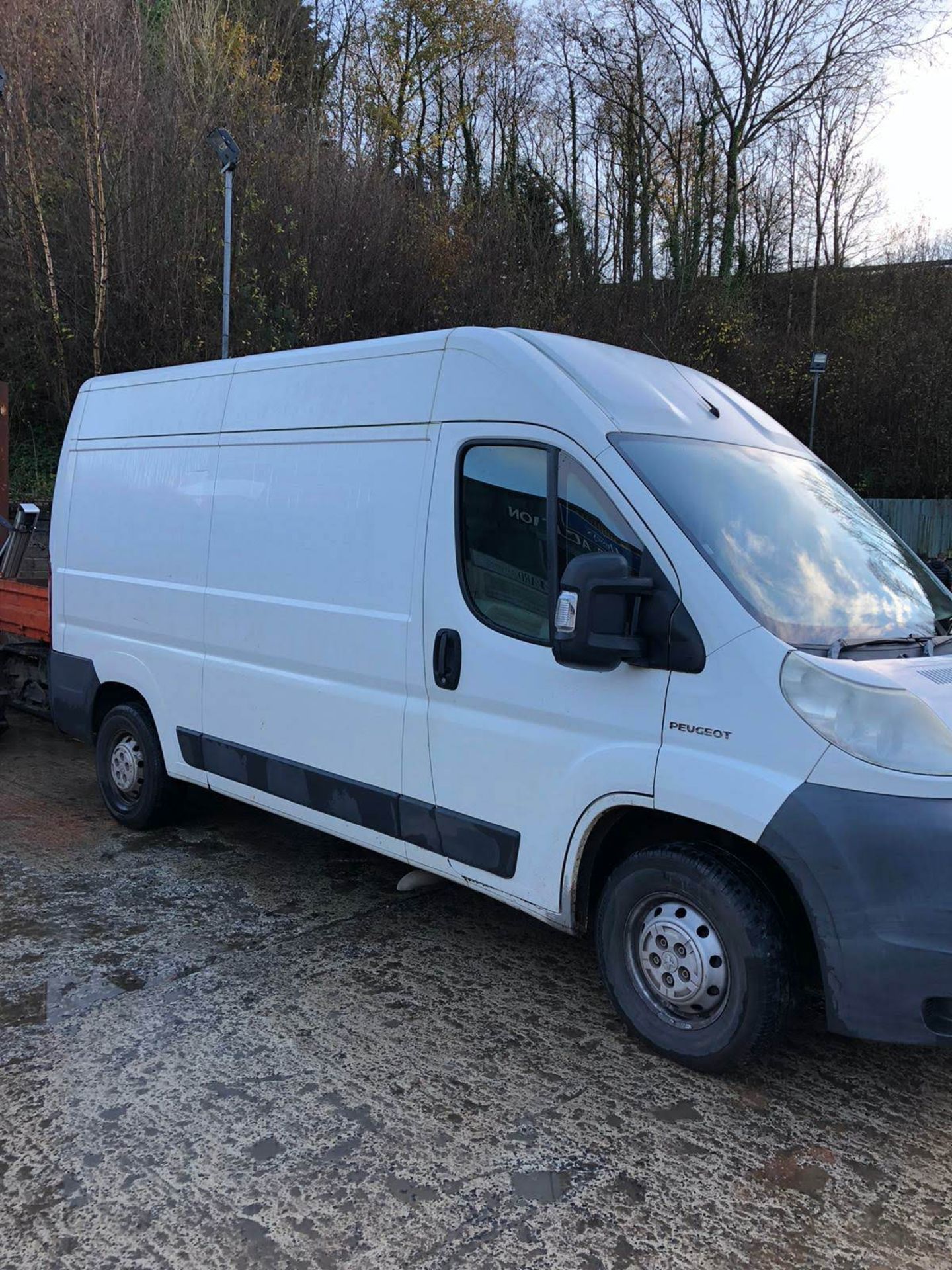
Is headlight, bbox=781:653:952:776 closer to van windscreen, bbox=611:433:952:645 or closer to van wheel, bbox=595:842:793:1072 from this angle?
van windscreen, bbox=611:433:952:645

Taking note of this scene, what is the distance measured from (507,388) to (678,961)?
6.96 ft

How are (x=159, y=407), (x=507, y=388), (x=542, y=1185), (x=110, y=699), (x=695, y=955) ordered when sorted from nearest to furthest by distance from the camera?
(x=542, y=1185), (x=695, y=955), (x=507, y=388), (x=159, y=407), (x=110, y=699)

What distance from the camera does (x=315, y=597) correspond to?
438 centimetres

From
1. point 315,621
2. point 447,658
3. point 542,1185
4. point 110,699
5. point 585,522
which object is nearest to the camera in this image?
point 542,1185

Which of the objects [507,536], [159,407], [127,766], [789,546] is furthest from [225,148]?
[789,546]

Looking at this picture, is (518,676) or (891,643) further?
(518,676)

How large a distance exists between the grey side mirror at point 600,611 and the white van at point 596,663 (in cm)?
1

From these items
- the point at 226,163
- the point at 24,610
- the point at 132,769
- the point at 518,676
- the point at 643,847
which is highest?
the point at 226,163

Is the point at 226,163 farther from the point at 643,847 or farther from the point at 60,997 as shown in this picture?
the point at 643,847

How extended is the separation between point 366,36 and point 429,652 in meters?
25.9

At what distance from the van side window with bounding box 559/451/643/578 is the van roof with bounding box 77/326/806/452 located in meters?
0.15

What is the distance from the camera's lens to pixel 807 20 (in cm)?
2716

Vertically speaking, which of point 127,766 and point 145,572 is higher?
point 145,572

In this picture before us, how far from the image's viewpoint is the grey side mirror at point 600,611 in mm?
3102
